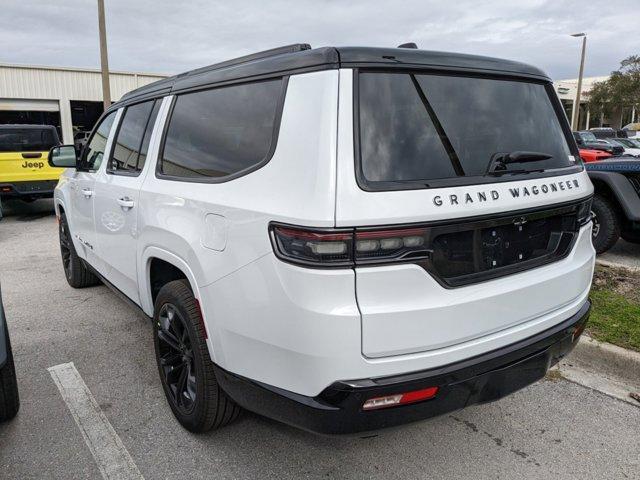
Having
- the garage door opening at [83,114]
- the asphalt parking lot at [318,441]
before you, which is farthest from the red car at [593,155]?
the garage door opening at [83,114]

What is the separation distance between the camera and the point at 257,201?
2006 mm

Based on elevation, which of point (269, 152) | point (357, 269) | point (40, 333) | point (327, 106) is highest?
point (327, 106)

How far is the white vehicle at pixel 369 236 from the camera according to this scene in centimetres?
181

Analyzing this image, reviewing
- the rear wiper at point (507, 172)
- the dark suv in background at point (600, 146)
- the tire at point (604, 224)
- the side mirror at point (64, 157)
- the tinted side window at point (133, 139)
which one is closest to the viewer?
the rear wiper at point (507, 172)

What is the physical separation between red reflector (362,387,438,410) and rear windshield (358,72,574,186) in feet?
2.62

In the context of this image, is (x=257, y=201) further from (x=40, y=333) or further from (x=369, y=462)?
(x=40, y=333)

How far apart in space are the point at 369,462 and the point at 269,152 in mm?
1618

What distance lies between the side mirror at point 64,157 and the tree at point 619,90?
47161 millimetres

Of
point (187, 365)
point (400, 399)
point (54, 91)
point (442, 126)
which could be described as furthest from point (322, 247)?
point (54, 91)

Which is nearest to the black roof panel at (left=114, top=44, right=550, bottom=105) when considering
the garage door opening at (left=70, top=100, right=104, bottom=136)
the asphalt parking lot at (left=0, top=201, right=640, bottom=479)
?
the asphalt parking lot at (left=0, top=201, right=640, bottom=479)

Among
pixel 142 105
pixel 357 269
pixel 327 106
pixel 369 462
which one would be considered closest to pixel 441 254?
pixel 357 269

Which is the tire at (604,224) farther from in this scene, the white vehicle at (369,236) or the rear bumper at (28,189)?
the rear bumper at (28,189)

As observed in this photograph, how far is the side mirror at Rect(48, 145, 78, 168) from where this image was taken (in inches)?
178

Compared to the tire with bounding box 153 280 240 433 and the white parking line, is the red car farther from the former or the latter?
the white parking line
